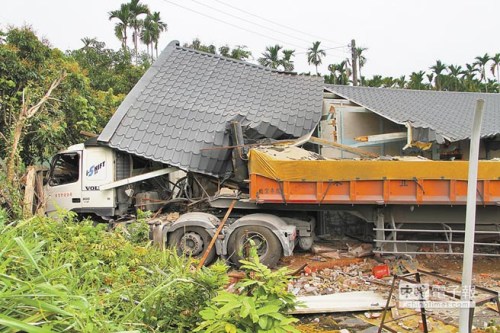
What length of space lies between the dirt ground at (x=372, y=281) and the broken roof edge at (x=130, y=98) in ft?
16.5

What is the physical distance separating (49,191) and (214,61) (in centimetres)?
673

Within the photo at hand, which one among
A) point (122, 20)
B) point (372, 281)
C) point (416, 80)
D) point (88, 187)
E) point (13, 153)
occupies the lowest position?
point (372, 281)

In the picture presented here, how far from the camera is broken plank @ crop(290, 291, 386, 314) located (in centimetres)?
521

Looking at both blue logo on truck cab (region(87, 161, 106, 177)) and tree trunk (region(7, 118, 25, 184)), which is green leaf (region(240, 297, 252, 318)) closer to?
tree trunk (region(7, 118, 25, 184))

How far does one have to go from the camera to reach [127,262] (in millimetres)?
4648

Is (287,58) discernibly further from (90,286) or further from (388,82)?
(90,286)

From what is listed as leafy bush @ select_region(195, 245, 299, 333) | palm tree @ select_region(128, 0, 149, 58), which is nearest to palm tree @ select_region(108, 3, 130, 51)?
palm tree @ select_region(128, 0, 149, 58)

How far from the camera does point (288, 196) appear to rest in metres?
7.12

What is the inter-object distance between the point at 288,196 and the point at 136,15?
3388 cm

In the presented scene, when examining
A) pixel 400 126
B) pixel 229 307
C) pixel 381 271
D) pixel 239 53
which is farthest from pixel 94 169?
pixel 239 53

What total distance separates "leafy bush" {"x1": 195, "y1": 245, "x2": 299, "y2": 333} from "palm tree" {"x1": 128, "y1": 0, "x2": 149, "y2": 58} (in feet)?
114

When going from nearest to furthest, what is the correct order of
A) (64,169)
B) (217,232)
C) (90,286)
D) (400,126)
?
1. (90,286)
2. (217,232)
3. (64,169)
4. (400,126)

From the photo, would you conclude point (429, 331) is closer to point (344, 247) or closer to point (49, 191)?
point (344, 247)

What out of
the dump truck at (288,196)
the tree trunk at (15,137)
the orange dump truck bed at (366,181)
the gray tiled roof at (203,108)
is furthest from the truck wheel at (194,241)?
the tree trunk at (15,137)
